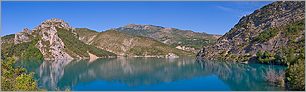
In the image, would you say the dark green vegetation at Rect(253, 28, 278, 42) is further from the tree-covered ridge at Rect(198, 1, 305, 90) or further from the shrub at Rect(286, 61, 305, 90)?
the shrub at Rect(286, 61, 305, 90)

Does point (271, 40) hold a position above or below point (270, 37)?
below

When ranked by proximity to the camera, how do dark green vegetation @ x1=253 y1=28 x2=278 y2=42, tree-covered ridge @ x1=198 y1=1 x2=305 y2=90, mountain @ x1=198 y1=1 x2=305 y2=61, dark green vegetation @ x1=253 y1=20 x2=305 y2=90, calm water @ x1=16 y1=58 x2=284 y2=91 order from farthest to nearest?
dark green vegetation @ x1=253 y1=28 x2=278 y2=42
mountain @ x1=198 y1=1 x2=305 y2=61
tree-covered ridge @ x1=198 y1=1 x2=305 y2=90
dark green vegetation @ x1=253 y1=20 x2=305 y2=90
calm water @ x1=16 y1=58 x2=284 y2=91

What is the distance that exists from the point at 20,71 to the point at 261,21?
153 meters

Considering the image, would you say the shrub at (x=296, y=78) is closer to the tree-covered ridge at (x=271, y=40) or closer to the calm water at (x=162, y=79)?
the calm water at (x=162, y=79)

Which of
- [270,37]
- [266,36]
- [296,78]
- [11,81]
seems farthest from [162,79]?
[266,36]

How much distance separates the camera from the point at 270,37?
15512cm

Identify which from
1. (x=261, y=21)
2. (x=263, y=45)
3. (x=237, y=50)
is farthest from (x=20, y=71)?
(x=261, y=21)

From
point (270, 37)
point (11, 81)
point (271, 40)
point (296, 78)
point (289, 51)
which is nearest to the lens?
point (11, 81)

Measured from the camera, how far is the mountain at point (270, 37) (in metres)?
143

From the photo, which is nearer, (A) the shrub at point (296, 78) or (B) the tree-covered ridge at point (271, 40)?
(A) the shrub at point (296, 78)

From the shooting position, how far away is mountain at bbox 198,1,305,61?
469 feet

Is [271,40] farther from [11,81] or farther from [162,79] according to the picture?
[11,81]

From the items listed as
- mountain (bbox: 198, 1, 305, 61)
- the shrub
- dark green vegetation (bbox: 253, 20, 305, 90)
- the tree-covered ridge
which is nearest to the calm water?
the shrub

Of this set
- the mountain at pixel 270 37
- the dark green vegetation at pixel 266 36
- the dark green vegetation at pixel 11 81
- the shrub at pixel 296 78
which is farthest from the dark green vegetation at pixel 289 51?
the dark green vegetation at pixel 11 81
